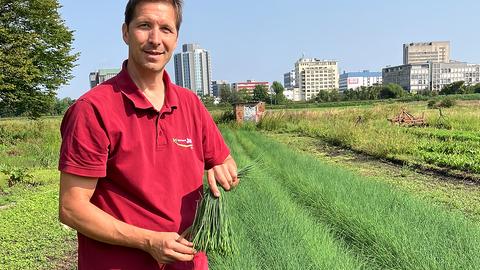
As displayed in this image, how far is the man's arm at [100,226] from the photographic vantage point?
3.55 feet

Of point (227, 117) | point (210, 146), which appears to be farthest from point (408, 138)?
point (227, 117)

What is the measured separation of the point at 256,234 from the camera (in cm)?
343

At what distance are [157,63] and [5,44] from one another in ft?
62.3

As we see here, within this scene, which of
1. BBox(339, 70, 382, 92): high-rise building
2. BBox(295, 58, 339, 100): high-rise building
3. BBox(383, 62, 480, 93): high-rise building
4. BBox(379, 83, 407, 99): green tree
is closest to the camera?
BBox(379, 83, 407, 99): green tree

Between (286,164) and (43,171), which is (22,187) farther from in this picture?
(286,164)

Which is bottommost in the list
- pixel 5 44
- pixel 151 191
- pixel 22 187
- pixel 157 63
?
pixel 22 187

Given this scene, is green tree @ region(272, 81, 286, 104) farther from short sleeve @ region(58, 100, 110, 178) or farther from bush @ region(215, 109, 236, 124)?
short sleeve @ region(58, 100, 110, 178)

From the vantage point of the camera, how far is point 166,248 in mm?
1104

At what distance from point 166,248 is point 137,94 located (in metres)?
0.43

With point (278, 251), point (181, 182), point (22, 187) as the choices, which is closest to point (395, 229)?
point (278, 251)

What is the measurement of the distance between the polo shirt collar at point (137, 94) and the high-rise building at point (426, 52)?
151354 millimetres

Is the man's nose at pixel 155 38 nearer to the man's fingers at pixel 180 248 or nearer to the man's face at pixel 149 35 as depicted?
the man's face at pixel 149 35

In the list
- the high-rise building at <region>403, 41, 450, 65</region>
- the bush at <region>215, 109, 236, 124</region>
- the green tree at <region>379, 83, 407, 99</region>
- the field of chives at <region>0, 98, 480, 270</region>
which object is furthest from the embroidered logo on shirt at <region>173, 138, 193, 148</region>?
the high-rise building at <region>403, 41, 450, 65</region>

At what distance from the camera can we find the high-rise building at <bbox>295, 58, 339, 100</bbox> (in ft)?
432
